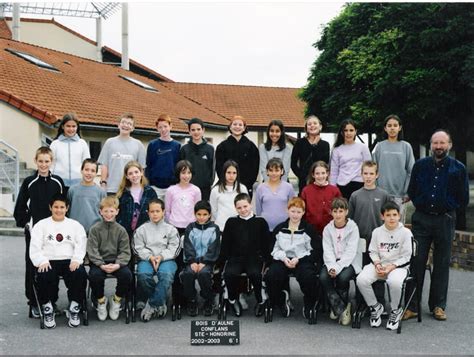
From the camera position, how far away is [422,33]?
47.0 feet

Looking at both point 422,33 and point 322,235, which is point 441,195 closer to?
point 322,235

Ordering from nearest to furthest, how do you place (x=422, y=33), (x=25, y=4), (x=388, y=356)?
(x=388, y=356) < (x=422, y=33) < (x=25, y=4)

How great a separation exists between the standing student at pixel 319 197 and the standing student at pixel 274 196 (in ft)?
0.76

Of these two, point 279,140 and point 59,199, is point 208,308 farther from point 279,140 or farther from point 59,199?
point 279,140

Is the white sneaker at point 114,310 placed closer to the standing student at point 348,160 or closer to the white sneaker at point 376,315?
the white sneaker at point 376,315

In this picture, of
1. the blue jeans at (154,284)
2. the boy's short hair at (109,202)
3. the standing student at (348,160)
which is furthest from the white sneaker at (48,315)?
the standing student at (348,160)

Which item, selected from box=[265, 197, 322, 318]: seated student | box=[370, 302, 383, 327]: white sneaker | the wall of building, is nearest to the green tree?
box=[265, 197, 322, 318]: seated student

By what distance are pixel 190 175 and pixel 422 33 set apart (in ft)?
29.1

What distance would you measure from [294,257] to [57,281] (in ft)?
7.89

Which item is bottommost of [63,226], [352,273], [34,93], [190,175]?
[352,273]

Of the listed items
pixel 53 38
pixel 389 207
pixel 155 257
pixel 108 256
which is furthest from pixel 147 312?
pixel 53 38

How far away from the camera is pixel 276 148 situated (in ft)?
26.3

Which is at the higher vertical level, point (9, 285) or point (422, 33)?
point (422, 33)

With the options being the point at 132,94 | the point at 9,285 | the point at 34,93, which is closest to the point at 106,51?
the point at 132,94
